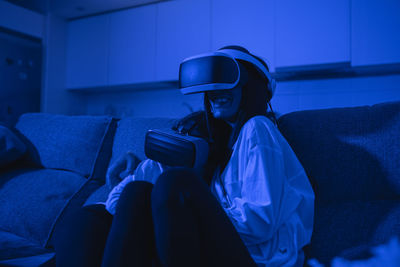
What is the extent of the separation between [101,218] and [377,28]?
2323 millimetres

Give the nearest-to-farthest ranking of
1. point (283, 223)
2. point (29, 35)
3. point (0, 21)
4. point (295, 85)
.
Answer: point (283, 223)
point (295, 85)
point (0, 21)
point (29, 35)

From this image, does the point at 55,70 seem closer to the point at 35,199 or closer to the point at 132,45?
the point at 132,45

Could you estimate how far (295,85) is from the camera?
2.91 metres

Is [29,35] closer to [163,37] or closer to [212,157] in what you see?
[163,37]

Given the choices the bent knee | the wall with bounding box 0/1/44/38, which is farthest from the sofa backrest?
the wall with bounding box 0/1/44/38

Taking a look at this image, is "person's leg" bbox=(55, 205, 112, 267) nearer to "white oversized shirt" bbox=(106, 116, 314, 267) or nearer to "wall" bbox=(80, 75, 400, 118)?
"white oversized shirt" bbox=(106, 116, 314, 267)

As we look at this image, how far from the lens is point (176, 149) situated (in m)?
1.11

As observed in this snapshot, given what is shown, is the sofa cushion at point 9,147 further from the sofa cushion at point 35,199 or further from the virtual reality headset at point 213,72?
the virtual reality headset at point 213,72

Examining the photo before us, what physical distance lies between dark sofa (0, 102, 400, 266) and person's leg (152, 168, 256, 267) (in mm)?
442

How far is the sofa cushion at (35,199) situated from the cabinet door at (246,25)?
176 cm

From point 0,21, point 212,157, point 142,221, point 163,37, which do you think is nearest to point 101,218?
point 142,221

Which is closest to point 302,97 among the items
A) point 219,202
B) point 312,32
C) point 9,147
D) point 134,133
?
point 312,32

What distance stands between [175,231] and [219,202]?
22cm

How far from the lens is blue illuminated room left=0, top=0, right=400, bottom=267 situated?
860 millimetres
